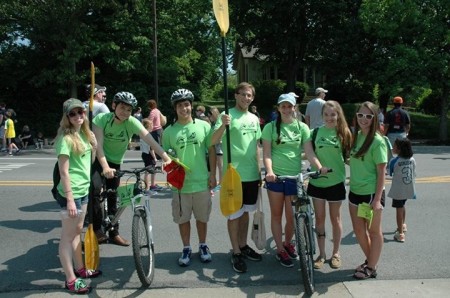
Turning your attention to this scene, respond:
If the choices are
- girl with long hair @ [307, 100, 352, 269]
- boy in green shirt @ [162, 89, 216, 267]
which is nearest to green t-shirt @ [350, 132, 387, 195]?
girl with long hair @ [307, 100, 352, 269]

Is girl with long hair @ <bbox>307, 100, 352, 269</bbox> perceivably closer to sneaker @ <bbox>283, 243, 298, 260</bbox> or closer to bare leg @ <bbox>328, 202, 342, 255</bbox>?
bare leg @ <bbox>328, 202, 342, 255</bbox>

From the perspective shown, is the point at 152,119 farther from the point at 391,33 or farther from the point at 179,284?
the point at 391,33

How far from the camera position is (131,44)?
2327 cm

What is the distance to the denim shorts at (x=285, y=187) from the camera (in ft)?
16.6

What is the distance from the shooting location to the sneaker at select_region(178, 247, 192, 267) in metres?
5.28

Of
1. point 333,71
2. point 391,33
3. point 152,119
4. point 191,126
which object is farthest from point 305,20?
point 191,126

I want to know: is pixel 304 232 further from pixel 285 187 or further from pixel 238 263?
pixel 238 263

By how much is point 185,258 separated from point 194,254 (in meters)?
0.38

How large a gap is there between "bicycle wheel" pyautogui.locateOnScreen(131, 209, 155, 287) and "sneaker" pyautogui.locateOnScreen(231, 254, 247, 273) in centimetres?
90

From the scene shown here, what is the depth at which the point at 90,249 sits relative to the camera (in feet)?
15.9

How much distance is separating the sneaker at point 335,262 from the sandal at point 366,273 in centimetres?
31

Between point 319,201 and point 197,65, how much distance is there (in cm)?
3001

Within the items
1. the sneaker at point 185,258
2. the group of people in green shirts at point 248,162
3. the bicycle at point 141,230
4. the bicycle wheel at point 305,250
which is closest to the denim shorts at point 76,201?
the group of people in green shirts at point 248,162

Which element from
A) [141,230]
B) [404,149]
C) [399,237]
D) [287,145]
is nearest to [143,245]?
[141,230]
